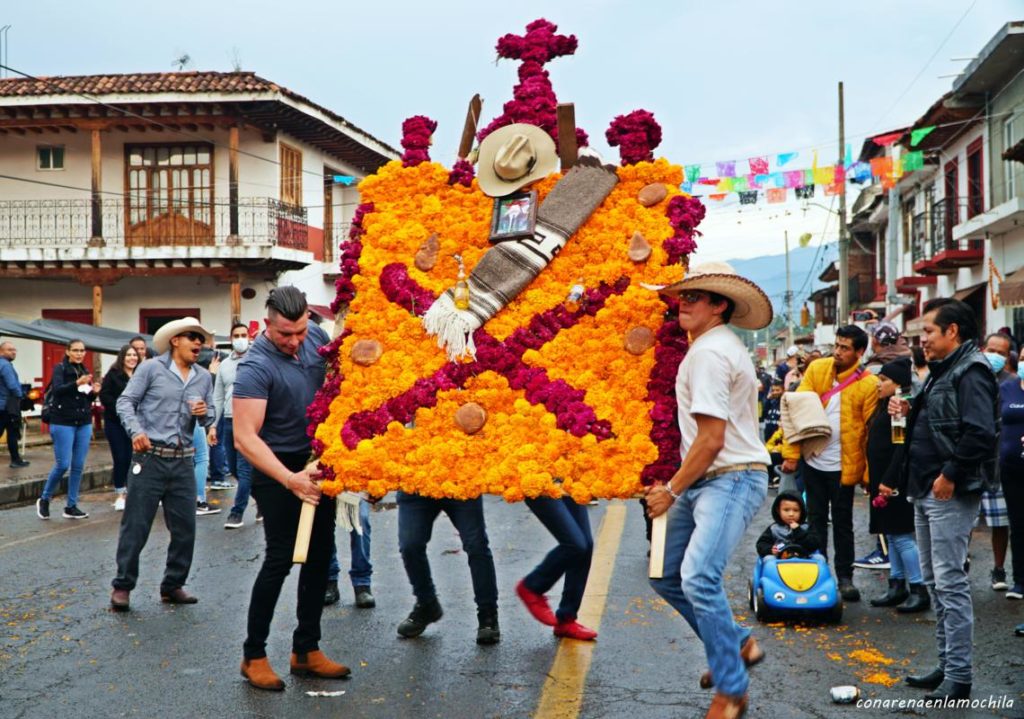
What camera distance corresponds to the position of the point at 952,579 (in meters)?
5.27

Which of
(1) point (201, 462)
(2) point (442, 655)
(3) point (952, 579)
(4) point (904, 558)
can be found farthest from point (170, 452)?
(3) point (952, 579)

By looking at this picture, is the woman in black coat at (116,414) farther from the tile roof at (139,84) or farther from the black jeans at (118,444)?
the tile roof at (139,84)

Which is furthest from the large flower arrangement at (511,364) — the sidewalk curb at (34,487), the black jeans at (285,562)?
the sidewalk curb at (34,487)

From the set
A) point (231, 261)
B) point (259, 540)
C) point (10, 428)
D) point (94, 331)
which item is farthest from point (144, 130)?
point (259, 540)

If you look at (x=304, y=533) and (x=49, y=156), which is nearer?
(x=304, y=533)

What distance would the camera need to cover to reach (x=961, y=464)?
5289 mm

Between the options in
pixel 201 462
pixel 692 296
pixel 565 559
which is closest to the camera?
pixel 692 296

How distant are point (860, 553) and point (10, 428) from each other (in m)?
12.8

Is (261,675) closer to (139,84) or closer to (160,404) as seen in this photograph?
(160,404)

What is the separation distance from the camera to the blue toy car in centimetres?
673

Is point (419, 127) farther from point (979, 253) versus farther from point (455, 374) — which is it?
point (979, 253)

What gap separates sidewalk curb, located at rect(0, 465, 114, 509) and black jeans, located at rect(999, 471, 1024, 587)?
1142cm

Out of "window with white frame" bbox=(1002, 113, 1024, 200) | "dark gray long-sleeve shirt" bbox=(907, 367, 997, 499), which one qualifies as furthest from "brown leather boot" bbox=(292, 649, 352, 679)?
"window with white frame" bbox=(1002, 113, 1024, 200)

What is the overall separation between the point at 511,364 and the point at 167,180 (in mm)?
23819
